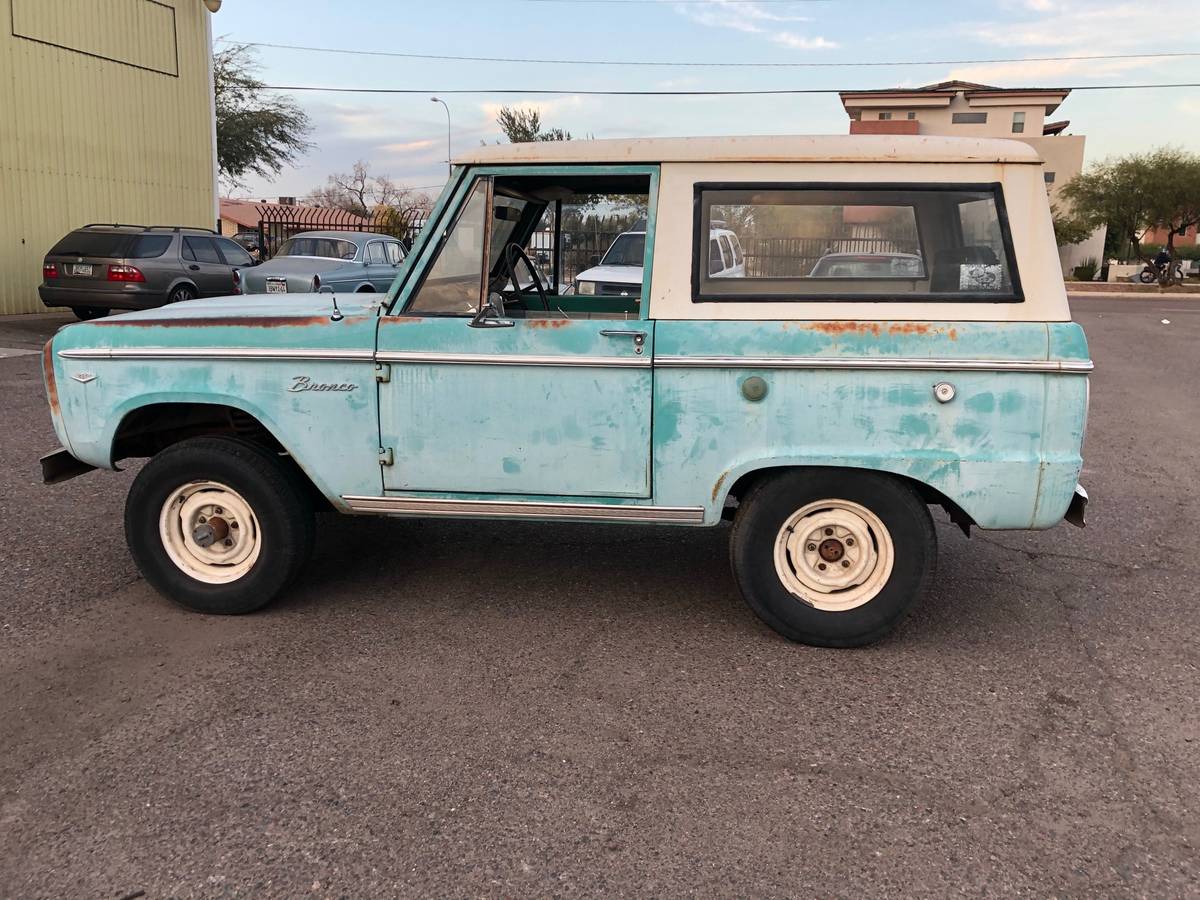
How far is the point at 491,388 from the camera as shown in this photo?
406 centimetres

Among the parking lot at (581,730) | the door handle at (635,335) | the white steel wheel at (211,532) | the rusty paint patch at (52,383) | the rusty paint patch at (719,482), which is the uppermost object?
the door handle at (635,335)

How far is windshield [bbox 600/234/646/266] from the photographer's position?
14.0 ft

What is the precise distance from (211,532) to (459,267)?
1592mm

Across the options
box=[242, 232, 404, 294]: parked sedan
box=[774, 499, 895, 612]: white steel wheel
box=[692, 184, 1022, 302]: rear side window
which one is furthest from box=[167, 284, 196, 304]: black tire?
box=[774, 499, 895, 612]: white steel wheel

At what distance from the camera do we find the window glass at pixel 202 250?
1570 cm

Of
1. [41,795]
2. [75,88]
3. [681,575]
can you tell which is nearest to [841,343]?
[681,575]

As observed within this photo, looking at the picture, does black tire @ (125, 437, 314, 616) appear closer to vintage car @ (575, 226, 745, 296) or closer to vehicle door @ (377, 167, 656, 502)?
vehicle door @ (377, 167, 656, 502)

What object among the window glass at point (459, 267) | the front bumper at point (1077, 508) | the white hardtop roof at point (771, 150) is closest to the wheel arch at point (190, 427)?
the window glass at point (459, 267)

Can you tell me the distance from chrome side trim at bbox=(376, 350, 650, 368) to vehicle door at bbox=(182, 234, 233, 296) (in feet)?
42.2

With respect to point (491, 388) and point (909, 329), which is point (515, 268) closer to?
point (491, 388)

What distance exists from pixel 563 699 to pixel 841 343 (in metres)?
1.72

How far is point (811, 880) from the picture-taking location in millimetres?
2656

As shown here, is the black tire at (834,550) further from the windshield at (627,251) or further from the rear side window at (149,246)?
the rear side window at (149,246)

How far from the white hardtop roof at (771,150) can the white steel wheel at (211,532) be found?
5.96 feet
